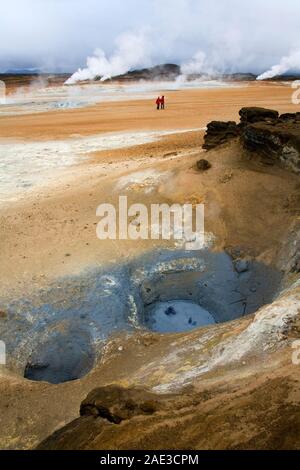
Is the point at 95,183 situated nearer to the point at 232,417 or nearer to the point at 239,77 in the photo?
the point at 232,417

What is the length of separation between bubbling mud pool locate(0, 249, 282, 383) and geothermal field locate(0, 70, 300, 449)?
0.9 inches

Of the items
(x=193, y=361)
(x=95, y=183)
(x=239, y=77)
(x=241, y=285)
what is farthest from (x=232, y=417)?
(x=239, y=77)

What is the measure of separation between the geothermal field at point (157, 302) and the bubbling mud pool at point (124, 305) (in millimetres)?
24

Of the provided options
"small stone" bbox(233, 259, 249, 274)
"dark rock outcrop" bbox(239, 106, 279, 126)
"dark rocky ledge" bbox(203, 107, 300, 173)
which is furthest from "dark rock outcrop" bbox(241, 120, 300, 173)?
"small stone" bbox(233, 259, 249, 274)

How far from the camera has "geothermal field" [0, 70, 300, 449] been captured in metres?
4.16

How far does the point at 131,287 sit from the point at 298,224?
11.0 feet

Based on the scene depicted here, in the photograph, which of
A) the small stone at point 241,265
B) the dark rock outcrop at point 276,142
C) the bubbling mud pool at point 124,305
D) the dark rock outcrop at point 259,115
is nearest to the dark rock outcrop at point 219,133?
the dark rock outcrop at point 259,115

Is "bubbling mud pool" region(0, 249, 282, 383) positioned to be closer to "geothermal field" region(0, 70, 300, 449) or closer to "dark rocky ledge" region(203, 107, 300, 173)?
"geothermal field" region(0, 70, 300, 449)

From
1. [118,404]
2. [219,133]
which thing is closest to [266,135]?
[219,133]

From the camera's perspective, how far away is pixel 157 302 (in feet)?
27.9

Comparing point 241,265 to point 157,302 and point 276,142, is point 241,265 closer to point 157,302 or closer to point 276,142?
point 157,302

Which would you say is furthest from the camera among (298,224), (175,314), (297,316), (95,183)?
(95,183)

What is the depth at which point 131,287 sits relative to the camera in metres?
8.38

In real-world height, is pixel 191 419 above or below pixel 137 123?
below
